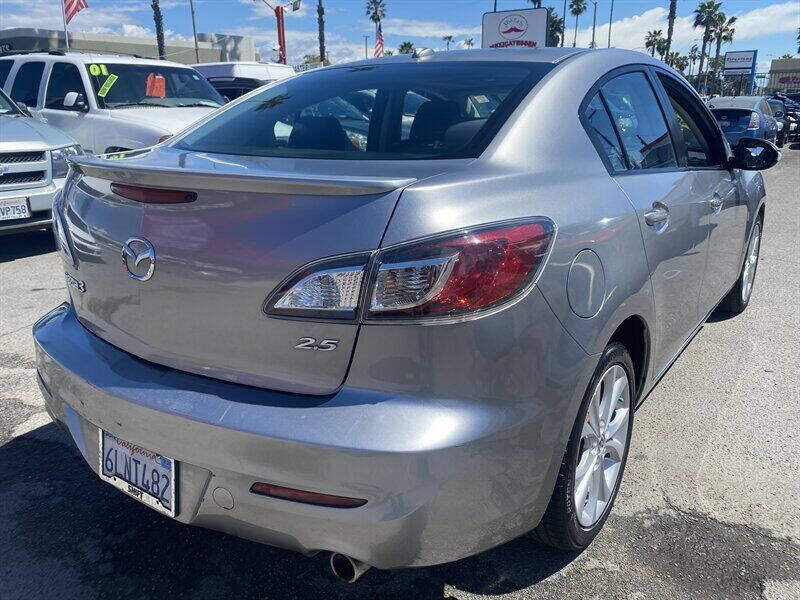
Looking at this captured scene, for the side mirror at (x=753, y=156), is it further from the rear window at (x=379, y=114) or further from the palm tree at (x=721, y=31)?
the palm tree at (x=721, y=31)

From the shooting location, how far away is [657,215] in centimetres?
262

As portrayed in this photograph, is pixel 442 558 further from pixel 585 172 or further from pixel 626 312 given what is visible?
pixel 585 172

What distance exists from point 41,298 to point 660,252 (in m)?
4.56

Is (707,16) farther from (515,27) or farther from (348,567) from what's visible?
(348,567)

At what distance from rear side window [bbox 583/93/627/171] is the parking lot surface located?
1.31m

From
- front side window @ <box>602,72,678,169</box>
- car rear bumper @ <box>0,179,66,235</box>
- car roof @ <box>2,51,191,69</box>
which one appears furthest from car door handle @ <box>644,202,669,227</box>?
car roof @ <box>2,51,191,69</box>

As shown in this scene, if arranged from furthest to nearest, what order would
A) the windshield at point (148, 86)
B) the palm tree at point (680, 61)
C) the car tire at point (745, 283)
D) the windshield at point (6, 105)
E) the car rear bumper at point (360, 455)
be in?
1. the palm tree at point (680, 61)
2. the windshield at point (148, 86)
3. the windshield at point (6, 105)
4. the car tire at point (745, 283)
5. the car rear bumper at point (360, 455)

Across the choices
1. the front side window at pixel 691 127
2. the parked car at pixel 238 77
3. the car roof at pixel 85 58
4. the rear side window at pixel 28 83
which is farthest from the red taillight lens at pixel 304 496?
the parked car at pixel 238 77

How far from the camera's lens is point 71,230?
2283 mm

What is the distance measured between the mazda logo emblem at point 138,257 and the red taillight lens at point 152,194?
0.12m

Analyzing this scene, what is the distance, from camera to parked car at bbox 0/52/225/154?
314 inches

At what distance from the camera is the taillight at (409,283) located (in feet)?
5.57

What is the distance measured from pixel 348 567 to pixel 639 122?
2.10 metres

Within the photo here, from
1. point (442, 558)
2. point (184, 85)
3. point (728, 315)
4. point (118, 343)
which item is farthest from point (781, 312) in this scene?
point (184, 85)
